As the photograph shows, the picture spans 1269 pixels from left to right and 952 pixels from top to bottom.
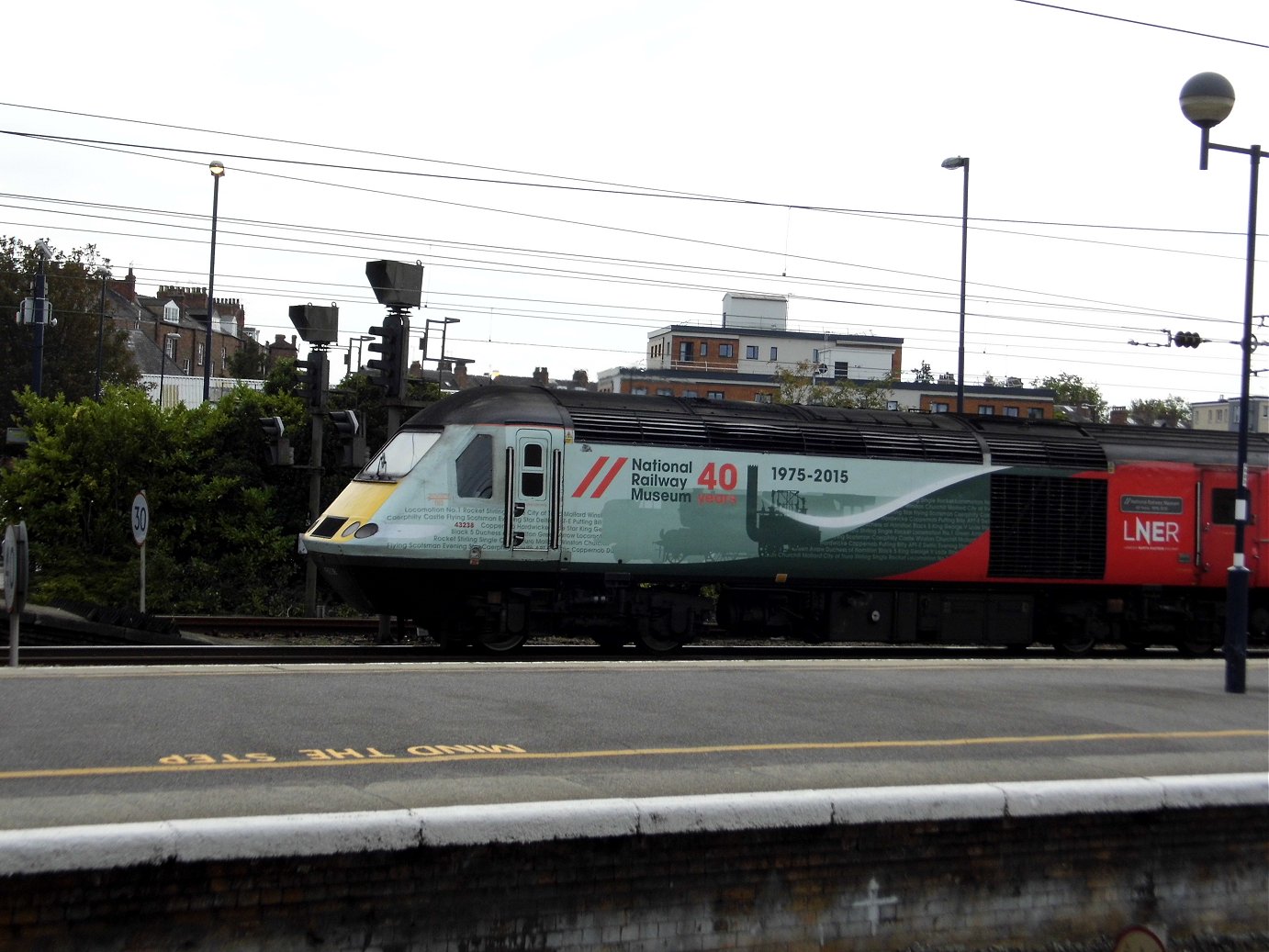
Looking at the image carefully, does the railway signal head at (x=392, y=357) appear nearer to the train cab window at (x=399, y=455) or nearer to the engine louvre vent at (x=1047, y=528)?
the train cab window at (x=399, y=455)

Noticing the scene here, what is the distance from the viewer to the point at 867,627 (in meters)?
18.4

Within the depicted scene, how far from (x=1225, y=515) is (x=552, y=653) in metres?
11.1

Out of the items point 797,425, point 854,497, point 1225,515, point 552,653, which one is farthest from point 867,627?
point 1225,515

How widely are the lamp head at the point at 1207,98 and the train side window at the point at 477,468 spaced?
8695 millimetres

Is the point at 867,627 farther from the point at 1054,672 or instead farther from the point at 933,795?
the point at 933,795

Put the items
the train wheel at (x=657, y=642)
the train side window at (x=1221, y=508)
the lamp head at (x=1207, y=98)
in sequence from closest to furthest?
the lamp head at (x=1207, y=98) → the train wheel at (x=657, y=642) → the train side window at (x=1221, y=508)

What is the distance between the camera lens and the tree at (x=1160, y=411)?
92.4 metres

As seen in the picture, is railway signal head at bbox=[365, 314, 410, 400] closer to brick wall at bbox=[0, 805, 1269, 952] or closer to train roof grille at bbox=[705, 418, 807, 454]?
train roof grille at bbox=[705, 418, 807, 454]

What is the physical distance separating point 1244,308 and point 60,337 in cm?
6298

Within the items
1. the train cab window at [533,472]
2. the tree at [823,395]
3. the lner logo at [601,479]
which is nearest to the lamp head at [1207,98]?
the lner logo at [601,479]

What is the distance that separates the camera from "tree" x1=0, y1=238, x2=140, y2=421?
63406 mm

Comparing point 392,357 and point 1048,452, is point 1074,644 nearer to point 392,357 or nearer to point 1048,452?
point 1048,452

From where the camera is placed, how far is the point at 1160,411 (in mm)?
103438

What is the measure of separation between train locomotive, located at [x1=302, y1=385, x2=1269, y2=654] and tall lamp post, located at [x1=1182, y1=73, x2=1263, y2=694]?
6175 millimetres
